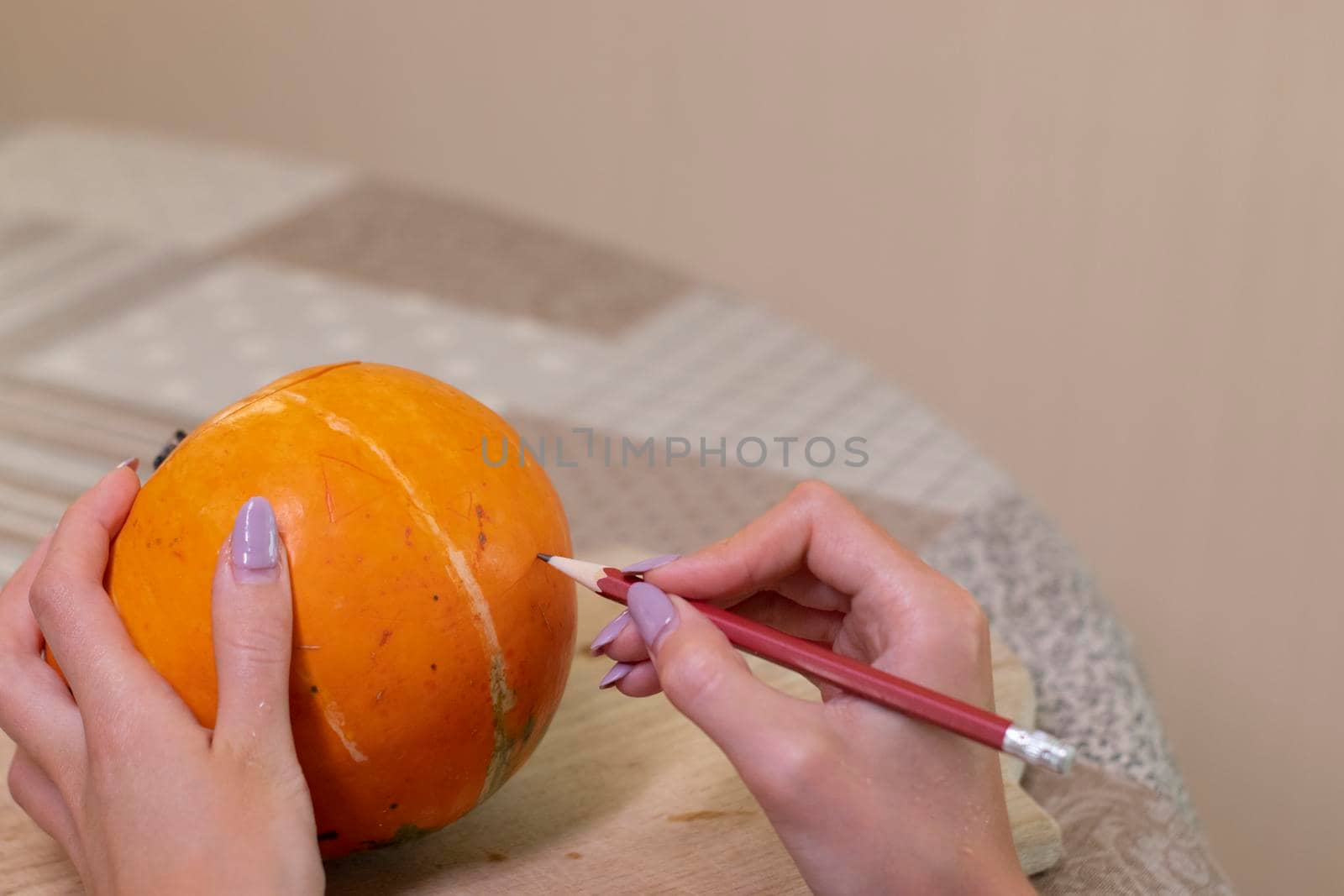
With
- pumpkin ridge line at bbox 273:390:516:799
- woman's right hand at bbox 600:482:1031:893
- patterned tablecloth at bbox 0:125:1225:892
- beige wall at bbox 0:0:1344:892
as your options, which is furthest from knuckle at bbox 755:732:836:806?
beige wall at bbox 0:0:1344:892

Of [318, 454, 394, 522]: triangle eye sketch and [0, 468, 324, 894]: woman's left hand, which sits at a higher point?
[318, 454, 394, 522]: triangle eye sketch

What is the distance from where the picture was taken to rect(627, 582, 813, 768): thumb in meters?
0.77

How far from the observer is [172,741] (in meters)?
0.82

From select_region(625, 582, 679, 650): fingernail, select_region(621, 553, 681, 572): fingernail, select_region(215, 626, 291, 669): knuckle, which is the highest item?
select_region(625, 582, 679, 650): fingernail

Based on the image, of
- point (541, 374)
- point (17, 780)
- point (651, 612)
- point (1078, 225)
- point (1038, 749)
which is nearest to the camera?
point (1038, 749)

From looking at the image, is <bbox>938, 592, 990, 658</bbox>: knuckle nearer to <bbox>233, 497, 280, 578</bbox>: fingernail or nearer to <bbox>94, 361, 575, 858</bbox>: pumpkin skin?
<bbox>94, 361, 575, 858</bbox>: pumpkin skin

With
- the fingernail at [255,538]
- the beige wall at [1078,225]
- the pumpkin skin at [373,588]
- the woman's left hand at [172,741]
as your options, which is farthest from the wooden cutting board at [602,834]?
the beige wall at [1078,225]

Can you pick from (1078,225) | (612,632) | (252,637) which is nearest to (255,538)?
(252,637)

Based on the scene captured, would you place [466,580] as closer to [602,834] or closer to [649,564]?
[649,564]

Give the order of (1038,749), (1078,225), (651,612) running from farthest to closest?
(1078,225)
(651,612)
(1038,749)

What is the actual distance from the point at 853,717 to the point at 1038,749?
4.1 inches

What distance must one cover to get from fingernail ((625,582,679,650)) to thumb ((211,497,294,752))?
8.3 inches

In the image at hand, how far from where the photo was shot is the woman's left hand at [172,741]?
2.63 ft

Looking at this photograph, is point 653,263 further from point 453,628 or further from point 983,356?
point 453,628
